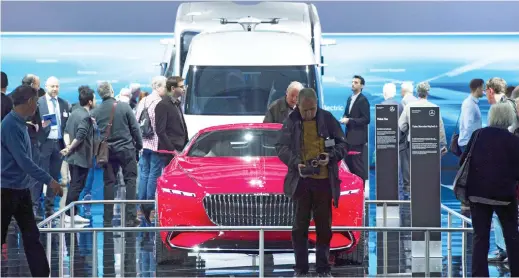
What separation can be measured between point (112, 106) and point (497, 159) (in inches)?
258

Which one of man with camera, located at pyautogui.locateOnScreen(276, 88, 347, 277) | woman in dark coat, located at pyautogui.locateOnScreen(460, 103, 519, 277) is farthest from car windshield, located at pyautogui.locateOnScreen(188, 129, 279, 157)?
woman in dark coat, located at pyautogui.locateOnScreen(460, 103, 519, 277)

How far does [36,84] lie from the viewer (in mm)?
15852

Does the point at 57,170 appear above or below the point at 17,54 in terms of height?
below

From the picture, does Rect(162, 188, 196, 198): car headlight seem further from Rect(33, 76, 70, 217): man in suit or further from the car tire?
Rect(33, 76, 70, 217): man in suit

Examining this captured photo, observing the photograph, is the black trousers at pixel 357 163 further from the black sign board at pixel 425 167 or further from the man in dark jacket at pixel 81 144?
the black sign board at pixel 425 167

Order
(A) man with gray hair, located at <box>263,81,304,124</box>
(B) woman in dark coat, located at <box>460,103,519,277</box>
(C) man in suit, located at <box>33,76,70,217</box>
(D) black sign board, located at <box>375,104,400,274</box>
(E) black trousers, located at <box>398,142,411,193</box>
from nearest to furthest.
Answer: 1. (B) woman in dark coat, located at <box>460,103,519,277</box>
2. (D) black sign board, located at <box>375,104,400,274</box>
3. (A) man with gray hair, located at <box>263,81,304,124</box>
4. (C) man in suit, located at <box>33,76,70,217</box>
5. (E) black trousers, located at <box>398,142,411,193</box>

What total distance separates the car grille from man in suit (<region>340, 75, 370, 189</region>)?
7.07 metres

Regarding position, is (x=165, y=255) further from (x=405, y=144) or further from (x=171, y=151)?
(x=405, y=144)

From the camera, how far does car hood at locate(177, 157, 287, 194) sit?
11422 mm

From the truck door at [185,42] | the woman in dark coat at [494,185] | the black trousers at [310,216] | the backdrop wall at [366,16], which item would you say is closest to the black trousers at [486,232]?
the woman in dark coat at [494,185]

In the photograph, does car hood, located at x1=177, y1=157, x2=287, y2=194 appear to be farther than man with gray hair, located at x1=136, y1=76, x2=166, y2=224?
No

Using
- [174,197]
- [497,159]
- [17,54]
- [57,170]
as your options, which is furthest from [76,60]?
[497,159]

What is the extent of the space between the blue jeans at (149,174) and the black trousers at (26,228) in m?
5.21

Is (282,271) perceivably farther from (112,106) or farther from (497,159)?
(112,106)
